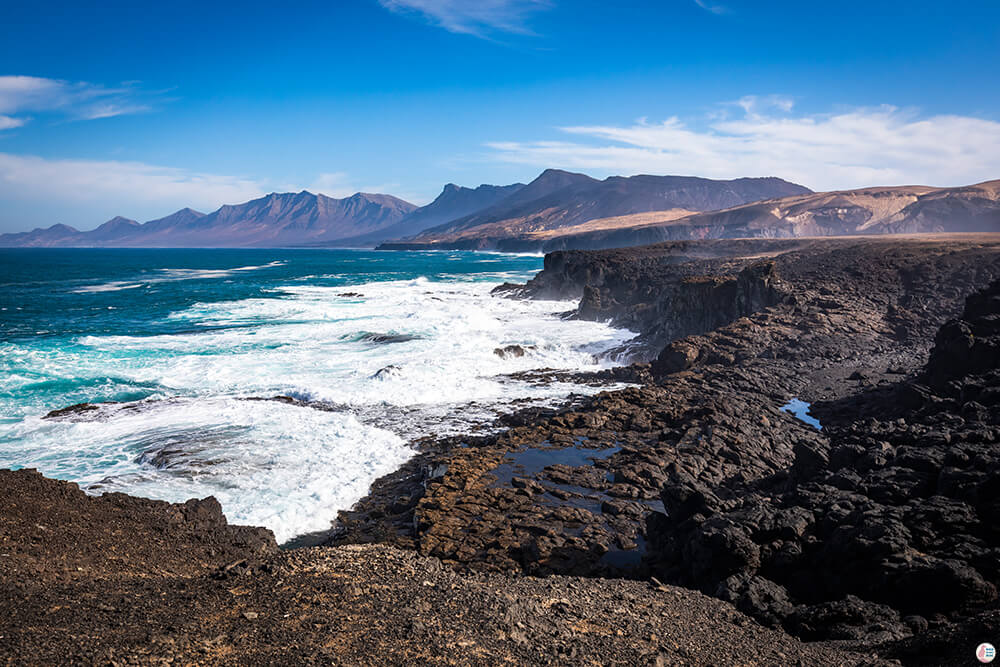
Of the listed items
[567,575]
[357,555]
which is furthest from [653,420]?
[357,555]

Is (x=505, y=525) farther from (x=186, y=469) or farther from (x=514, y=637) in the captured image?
(x=186, y=469)

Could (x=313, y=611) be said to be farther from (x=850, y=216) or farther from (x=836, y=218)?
(x=850, y=216)

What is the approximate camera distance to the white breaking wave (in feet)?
42.7

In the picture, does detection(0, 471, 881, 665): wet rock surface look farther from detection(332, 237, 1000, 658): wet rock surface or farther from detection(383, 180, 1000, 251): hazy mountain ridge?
detection(383, 180, 1000, 251): hazy mountain ridge

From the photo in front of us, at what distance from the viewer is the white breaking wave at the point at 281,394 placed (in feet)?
42.7

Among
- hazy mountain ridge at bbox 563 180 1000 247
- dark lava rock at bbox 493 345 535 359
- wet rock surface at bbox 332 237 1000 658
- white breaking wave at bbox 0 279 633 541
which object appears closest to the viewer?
wet rock surface at bbox 332 237 1000 658

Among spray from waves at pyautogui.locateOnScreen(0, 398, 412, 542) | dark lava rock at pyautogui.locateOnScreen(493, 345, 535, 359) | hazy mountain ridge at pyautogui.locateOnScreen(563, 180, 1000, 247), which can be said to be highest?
hazy mountain ridge at pyautogui.locateOnScreen(563, 180, 1000, 247)

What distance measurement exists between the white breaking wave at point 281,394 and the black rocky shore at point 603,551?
164 centimetres

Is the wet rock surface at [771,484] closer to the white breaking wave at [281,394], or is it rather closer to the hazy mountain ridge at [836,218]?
the white breaking wave at [281,394]

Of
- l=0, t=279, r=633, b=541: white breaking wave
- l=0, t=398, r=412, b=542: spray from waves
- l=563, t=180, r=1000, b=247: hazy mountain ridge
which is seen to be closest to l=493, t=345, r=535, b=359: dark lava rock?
l=0, t=279, r=633, b=541: white breaking wave

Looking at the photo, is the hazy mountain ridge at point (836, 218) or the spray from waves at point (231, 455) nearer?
the spray from waves at point (231, 455)

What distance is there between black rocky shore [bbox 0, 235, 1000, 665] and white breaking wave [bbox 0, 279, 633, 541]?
1.64 metres

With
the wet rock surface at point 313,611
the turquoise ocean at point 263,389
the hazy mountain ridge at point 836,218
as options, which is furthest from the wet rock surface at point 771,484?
the hazy mountain ridge at point 836,218

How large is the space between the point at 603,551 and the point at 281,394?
13.5 m
